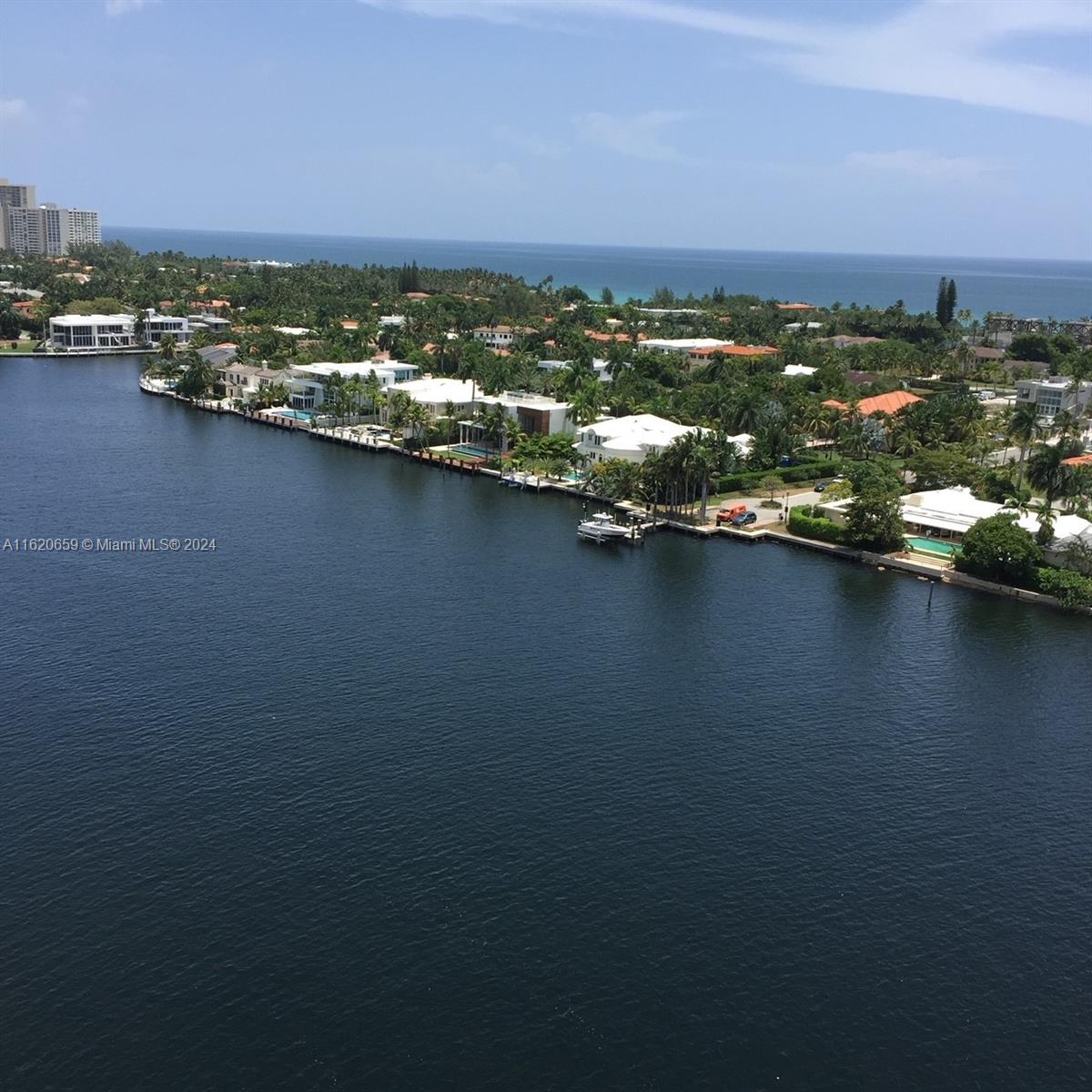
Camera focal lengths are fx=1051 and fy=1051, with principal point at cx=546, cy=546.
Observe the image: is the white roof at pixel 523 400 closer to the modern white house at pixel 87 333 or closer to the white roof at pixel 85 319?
the modern white house at pixel 87 333

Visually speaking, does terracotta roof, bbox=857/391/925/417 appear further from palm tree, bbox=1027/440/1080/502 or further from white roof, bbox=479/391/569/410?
white roof, bbox=479/391/569/410

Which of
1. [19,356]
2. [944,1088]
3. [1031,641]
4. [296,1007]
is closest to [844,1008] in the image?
[944,1088]

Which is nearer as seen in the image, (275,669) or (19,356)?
(275,669)

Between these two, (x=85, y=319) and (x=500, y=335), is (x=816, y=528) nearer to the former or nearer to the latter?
(x=500, y=335)

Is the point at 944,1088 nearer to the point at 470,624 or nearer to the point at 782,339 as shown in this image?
the point at 470,624

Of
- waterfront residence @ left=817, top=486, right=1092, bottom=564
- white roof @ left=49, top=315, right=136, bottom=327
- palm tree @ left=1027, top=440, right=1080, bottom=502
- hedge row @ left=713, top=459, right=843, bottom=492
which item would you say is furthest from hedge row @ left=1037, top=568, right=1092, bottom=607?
white roof @ left=49, top=315, right=136, bottom=327

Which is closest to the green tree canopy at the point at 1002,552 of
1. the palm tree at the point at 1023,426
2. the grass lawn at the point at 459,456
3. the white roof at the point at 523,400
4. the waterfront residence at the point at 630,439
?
the palm tree at the point at 1023,426
